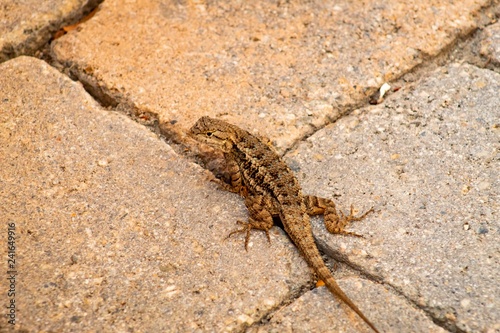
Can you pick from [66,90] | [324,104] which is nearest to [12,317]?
[66,90]

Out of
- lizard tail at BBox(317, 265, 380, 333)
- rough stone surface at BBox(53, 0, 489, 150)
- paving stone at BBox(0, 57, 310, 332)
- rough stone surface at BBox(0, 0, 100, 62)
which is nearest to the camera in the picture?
lizard tail at BBox(317, 265, 380, 333)

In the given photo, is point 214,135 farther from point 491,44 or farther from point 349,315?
point 491,44

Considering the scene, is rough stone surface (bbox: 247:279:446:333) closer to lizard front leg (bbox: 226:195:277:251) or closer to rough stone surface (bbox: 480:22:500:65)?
lizard front leg (bbox: 226:195:277:251)

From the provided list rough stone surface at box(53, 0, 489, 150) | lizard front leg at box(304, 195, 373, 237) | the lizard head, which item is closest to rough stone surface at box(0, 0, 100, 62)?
rough stone surface at box(53, 0, 489, 150)

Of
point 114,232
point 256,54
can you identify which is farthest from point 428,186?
point 114,232

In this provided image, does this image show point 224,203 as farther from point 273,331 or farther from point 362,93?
point 362,93

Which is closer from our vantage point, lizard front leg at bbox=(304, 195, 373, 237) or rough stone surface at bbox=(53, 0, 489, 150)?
lizard front leg at bbox=(304, 195, 373, 237)
